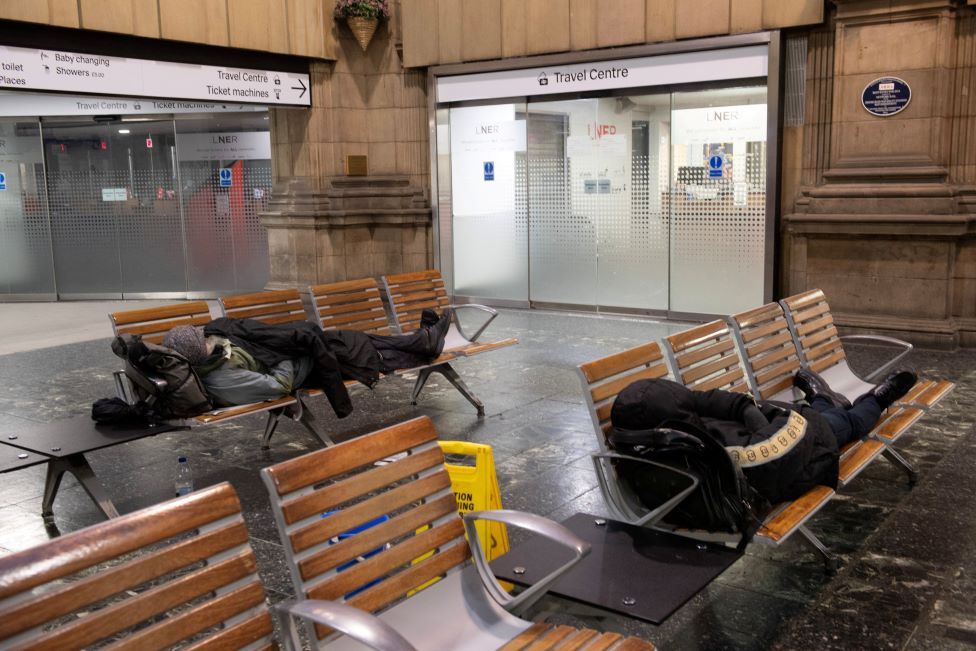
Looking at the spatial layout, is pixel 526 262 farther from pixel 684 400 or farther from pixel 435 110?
pixel 684 400

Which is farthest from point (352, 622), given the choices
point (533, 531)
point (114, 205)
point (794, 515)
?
point (114, 205)

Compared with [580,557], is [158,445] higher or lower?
lower

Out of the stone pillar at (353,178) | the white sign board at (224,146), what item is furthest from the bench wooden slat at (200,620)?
the white sign board at (224,146)

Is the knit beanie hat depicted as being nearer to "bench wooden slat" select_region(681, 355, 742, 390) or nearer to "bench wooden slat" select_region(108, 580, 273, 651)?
"bench wooden slat" select_region(681, 355, 742, 390)

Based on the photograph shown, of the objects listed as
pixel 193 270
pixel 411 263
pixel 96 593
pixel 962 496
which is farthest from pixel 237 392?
pixel 193 270

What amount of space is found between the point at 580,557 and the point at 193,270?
12.4 metres

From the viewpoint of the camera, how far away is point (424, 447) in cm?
273

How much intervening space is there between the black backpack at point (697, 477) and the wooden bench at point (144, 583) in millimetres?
1608

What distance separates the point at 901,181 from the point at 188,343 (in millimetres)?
6791

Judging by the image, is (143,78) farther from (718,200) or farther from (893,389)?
(893,389)

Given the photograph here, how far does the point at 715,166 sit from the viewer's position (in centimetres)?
1027

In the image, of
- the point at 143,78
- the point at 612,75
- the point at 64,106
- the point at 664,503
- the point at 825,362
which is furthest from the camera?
the point at 64,106

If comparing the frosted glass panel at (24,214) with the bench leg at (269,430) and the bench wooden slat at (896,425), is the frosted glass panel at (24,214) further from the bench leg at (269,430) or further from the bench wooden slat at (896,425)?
the bench wooden slat at (896,425)

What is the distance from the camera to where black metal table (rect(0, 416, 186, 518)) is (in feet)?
14.8
